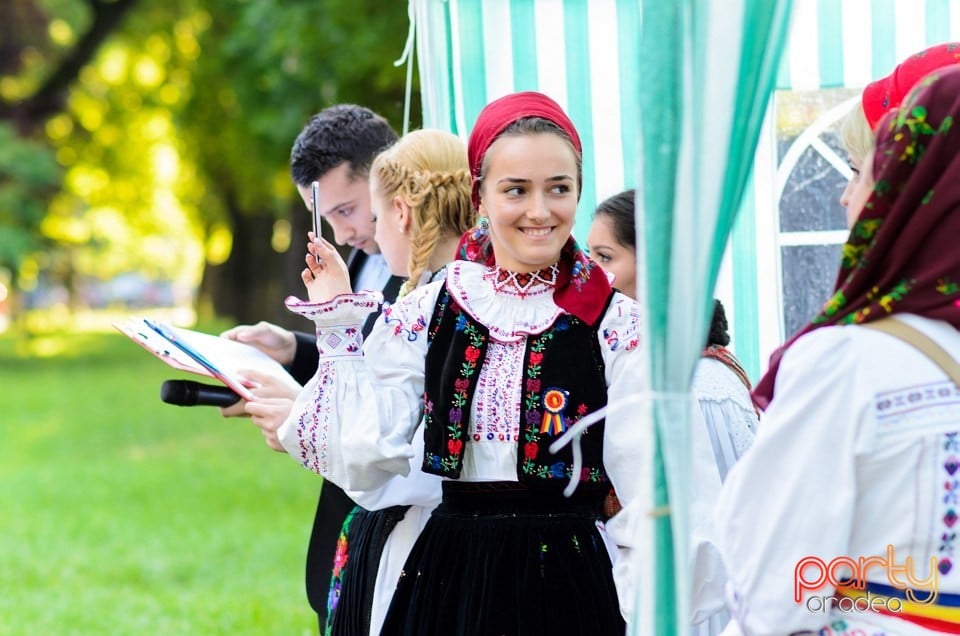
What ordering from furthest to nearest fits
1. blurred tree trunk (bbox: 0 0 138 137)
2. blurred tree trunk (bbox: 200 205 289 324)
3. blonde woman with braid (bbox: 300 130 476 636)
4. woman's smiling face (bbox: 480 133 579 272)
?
1. blurred tree trunk (bbox: 200 205 289 324)
2. blurred tree trunk (bbox: 0 0 138 137)
3. blonde woman with braid (bbox: 300 130 476 636)
4. woman's smiling face (bbox: 480 133 579 272)

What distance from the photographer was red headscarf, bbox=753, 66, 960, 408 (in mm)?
1727

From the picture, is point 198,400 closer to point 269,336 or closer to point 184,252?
point 269,336

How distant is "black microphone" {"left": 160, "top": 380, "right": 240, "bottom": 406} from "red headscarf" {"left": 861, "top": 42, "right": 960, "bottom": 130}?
1538mm

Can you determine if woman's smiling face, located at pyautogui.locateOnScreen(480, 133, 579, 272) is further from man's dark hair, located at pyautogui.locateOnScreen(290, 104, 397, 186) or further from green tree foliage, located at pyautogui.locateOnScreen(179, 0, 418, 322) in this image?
green tree foliage, located at pyautogui.locateOnScreen(179, 0, 418, 322)

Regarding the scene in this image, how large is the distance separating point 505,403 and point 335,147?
129cm

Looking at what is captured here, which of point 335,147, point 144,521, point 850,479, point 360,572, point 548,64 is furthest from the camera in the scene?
point 144,521

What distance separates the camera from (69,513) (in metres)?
8.67

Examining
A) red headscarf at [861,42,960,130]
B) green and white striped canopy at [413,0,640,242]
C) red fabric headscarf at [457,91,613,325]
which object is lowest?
red fabric headscarf at [457,91,613,325]

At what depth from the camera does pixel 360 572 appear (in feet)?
9.12

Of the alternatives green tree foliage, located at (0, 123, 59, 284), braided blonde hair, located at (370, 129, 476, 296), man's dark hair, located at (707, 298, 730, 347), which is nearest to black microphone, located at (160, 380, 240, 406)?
braided blonde hair, located at (370, 129, 476, 296)

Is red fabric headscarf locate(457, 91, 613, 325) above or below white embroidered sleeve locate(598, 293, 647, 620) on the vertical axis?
above

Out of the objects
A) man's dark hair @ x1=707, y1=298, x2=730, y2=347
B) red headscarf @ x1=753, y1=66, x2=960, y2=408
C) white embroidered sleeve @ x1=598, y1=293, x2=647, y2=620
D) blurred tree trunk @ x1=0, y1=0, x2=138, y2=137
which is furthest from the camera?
blurred tree trunk @ x1=0, y1=0, x2=138, y2=137

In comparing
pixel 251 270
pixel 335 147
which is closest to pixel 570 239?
pixel 335 147

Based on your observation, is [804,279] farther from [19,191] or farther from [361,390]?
[19,191]
